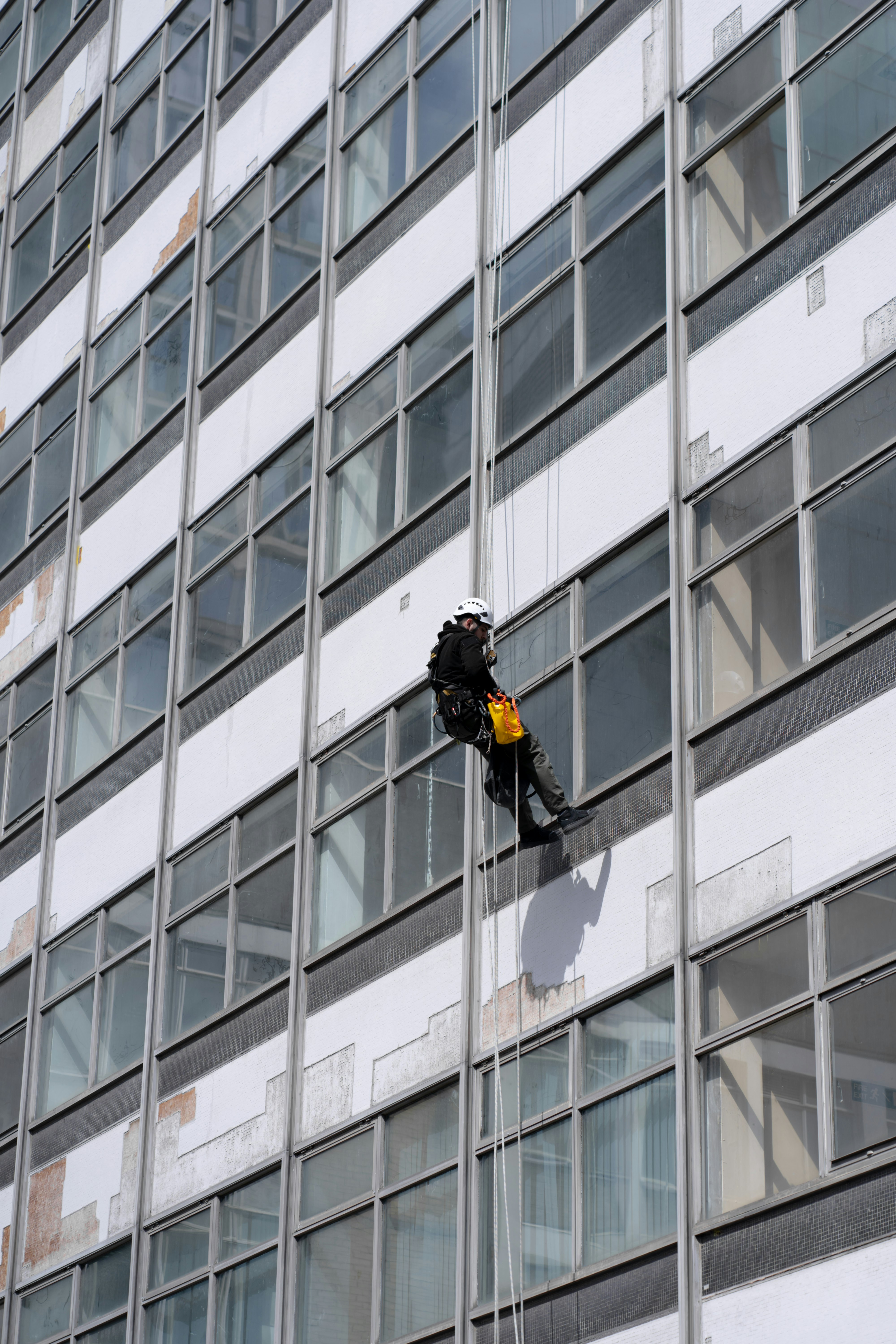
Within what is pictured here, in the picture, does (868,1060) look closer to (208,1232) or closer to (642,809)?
(642,809)

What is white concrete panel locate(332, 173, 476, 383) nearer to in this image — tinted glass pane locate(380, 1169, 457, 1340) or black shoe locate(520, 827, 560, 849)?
black shoe locate(520, 827, 560, 849)

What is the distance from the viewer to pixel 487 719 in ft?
54.7

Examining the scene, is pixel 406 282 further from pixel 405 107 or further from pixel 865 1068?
pixel 865 1068

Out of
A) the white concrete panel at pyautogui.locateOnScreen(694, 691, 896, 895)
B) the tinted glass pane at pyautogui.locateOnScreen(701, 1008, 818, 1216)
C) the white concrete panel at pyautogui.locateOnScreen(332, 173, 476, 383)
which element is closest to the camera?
the tinted glass pane at pyautogui.locateOnScreen(701, 1008, 818, 1216)

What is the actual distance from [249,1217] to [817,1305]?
306 inches

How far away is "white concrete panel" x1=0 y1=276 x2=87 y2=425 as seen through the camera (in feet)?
95.6

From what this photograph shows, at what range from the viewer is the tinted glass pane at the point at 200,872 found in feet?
72.1

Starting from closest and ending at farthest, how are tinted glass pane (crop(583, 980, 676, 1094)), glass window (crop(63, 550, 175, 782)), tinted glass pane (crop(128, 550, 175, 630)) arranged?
tinted glass pane (crop(583, 980, 676, 1094))
glass window (crop(63, 550, 175, 782))
tinted glass pane (crop(128, 550, 175, 630))

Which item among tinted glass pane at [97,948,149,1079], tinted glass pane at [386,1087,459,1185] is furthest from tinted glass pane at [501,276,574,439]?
tinted glass pane at [97,948,149,1079]

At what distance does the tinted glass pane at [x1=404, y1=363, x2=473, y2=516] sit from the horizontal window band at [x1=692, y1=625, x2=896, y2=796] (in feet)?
16.5

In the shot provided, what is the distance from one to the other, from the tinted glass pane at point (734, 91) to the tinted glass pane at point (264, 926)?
317 inches

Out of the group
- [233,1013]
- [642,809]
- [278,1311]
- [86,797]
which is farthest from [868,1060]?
[86,797]

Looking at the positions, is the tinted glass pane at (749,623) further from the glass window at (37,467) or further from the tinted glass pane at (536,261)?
the glass window at (37,467)

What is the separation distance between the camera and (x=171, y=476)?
2531cm
